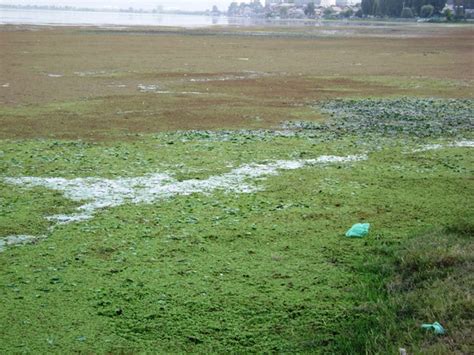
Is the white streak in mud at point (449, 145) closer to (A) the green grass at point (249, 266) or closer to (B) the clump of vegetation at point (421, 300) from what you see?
(A) the green grass at point (249, 266)

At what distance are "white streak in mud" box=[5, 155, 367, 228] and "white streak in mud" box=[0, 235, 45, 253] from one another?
0.86 m

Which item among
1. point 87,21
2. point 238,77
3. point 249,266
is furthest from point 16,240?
point 87,21

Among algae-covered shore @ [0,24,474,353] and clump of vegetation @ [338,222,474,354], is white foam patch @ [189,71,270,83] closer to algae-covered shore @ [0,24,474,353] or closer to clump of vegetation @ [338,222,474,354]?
algae-covered shore @ [0,24,474,353]

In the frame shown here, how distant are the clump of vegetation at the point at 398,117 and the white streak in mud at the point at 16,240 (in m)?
7.65

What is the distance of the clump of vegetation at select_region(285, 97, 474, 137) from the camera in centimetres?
1305

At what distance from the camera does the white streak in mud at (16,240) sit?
6465mm

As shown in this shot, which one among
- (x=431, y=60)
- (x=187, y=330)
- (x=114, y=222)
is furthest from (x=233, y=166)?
(x=431, y=60)

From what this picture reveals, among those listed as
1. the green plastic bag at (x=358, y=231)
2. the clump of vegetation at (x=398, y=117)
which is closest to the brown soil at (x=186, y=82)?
the clump of vegetation at (x=398, y=117)

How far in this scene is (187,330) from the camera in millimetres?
4812

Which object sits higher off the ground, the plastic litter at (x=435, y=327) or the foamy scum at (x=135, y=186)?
the plastic litter at (x=435, y=327)

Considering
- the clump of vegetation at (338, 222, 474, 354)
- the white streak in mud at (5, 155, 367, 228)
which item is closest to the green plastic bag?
the clump of vegetation at (338, 222, 474, 354)

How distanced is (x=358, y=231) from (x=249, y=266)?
1.54 m

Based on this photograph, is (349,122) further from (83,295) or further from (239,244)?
(83,295)

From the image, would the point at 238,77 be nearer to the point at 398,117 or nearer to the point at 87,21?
the point at 398,117
